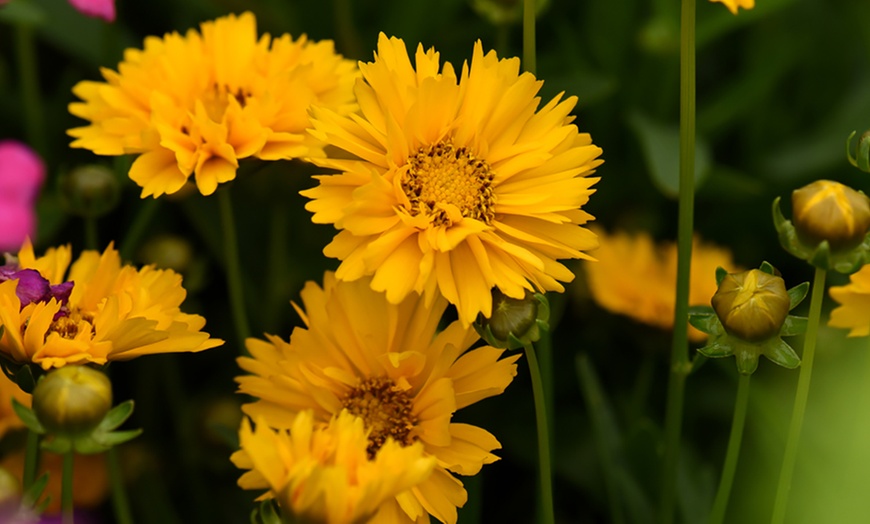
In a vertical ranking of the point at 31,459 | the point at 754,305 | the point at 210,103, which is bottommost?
the point at 31,459

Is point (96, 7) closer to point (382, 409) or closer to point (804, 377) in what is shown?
point (382, 409)

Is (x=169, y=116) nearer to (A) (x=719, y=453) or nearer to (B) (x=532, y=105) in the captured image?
(B) (x=532, y=105)

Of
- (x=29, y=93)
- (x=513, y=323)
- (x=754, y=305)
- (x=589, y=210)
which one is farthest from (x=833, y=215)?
(x=29, y=93)

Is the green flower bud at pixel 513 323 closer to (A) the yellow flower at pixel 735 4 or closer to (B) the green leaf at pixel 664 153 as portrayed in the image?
(A) the yellow flower at pixel 735 4

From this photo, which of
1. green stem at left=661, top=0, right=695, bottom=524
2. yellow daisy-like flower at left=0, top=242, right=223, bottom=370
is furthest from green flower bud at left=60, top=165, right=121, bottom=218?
green stem at left=661, top=0, right=695, bottom=524

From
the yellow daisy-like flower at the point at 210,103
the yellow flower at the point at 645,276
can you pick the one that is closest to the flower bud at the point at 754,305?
the yellow daisy-like flower at the point at 210,103

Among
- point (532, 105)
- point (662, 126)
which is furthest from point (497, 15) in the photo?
point (662, 126)

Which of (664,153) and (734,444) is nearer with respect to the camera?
(734,444)
